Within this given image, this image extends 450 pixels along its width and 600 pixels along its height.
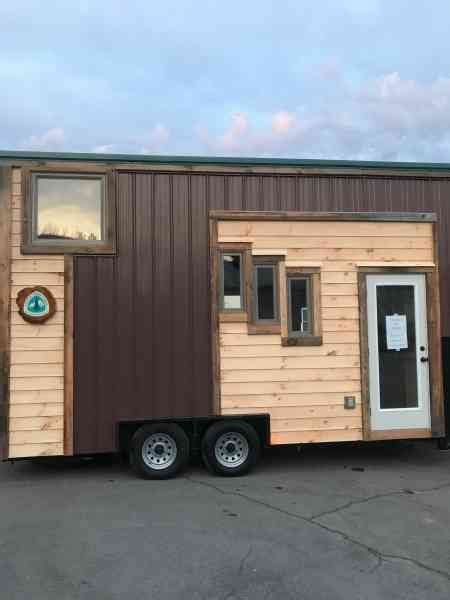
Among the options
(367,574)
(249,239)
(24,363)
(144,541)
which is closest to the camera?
(367,574)

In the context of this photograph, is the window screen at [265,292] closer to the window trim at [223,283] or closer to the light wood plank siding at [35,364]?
the window trim at [223,283]

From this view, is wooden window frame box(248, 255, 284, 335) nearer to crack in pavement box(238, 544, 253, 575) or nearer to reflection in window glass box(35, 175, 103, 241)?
reflection in window glass box(35, 175, 103, 241)

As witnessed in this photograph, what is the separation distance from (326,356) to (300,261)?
1134mm

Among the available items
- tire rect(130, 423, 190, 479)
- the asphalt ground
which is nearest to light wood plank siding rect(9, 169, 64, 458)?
the asphalt ground

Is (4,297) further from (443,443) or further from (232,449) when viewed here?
(443,443)

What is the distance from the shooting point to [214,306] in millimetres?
6176

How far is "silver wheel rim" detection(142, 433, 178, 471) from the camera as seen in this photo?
6.03 meters

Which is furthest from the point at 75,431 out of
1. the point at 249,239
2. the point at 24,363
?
the point at 249,239

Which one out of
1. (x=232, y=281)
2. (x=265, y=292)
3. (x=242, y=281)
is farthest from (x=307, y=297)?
(x=232, y=281)

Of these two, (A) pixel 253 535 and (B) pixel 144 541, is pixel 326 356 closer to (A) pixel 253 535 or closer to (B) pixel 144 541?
(A) pixel 253 535

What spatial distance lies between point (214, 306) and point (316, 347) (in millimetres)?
1265

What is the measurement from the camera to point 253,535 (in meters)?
4.37

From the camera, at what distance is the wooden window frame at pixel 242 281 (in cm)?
620

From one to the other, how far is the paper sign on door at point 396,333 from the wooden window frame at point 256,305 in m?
1.34
